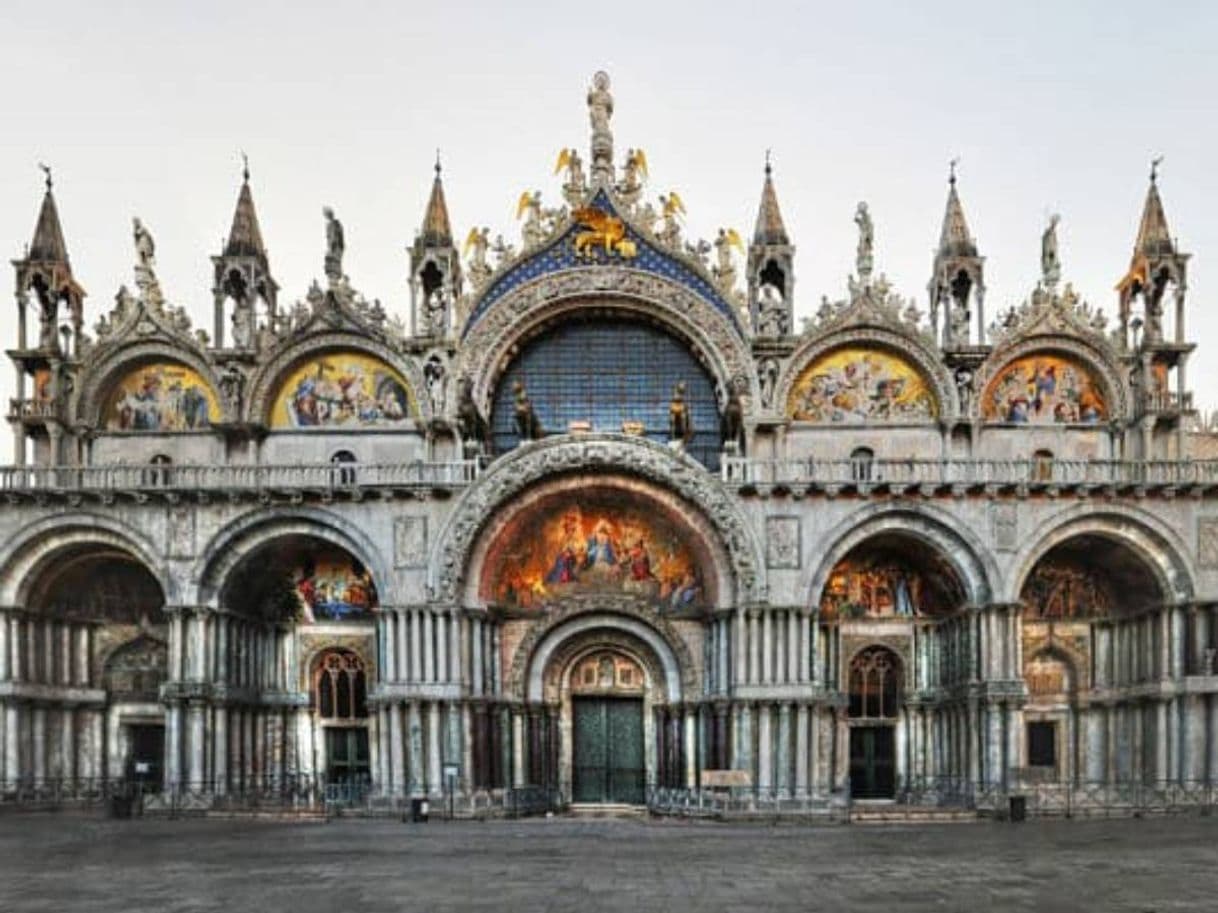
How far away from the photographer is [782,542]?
39594 millimetres

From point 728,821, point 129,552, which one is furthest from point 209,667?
point 728,821

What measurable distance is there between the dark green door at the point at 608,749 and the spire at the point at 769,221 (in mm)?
16047

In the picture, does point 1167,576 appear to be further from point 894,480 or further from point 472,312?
point 472,312

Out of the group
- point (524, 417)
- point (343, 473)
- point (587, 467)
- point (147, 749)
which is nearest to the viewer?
point (587, 467)

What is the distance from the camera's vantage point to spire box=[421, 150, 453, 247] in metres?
43.3

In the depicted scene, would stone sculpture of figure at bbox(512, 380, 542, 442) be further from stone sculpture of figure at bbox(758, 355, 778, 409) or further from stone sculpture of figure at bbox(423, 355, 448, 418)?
stone sculpture of figure at bbox(758, 355, 778, 409)

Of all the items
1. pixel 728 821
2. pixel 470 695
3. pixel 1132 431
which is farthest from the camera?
pixel 1132 431

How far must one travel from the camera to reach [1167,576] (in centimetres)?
3966

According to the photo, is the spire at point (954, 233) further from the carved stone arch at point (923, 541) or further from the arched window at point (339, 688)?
the arched window at point (339, 688)

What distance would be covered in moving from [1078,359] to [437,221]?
21931 millimetres

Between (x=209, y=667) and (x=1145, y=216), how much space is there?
34182mm

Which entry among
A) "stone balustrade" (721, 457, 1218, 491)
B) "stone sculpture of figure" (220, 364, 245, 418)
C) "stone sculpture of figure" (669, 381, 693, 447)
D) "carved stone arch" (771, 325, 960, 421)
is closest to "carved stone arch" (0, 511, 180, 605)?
"stone sculpture of figure" (220, 364, 245, 418)

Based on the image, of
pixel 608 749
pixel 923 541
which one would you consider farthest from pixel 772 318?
pixel 608 749

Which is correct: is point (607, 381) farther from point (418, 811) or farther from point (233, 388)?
point (418, 811)
